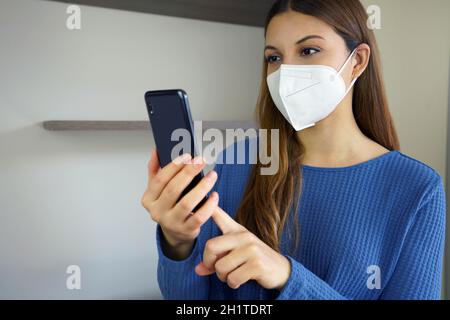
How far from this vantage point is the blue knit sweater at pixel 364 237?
0.56 m

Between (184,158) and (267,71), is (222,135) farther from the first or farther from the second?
(184,158)

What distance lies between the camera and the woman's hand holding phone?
43cm

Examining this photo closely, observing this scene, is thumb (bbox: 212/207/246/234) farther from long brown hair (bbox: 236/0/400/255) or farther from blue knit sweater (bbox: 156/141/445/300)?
long brown hair (bbox: 236/0/400/255)

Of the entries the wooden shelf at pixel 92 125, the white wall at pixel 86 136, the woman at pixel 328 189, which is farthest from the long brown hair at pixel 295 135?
the white wall at pixel 86 136

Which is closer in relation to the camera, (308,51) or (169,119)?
(169,119)

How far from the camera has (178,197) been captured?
44 cm

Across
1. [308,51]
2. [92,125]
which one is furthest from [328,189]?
[92,125]

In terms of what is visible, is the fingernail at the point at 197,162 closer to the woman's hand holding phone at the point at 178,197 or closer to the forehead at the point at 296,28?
the woman's hand holding phone at the point at 178,197

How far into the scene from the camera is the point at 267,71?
72 cm

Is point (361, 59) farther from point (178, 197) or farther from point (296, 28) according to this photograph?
point (178, 197)

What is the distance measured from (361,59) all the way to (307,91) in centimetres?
10

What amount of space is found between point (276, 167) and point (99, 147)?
0.71m

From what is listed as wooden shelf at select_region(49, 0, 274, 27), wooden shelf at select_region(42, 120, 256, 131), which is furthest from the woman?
wooden shelf at select_region(49, 0, 274, 27)
